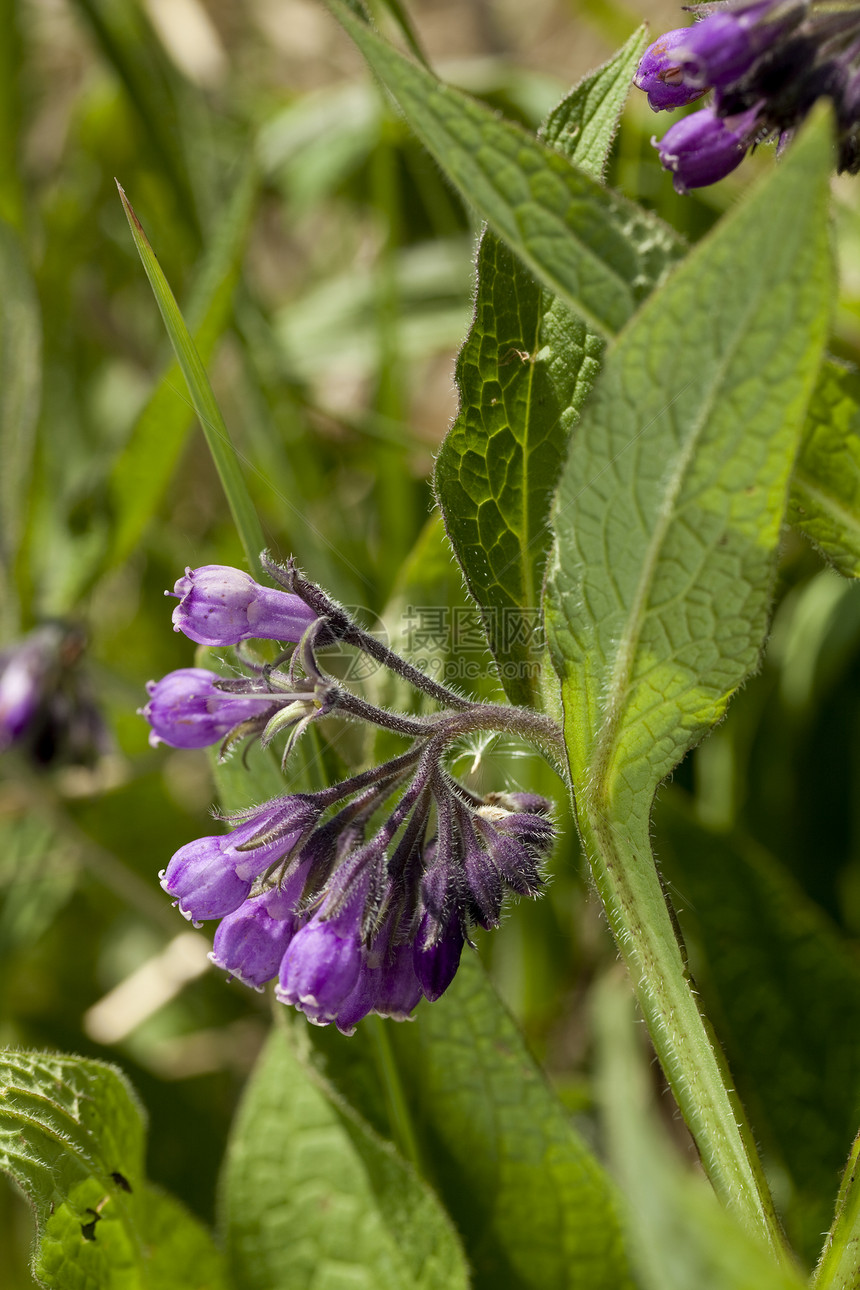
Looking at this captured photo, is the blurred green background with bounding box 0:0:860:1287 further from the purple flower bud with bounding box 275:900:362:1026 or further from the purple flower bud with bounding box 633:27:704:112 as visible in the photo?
the purple flower bud with bounding box 633:27:704:112

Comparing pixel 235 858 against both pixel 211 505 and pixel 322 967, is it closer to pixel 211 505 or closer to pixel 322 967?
pixel 322 967

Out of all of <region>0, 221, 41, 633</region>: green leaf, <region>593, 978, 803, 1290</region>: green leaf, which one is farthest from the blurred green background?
<region>593, 978, 803, 1290</region>: green leaf

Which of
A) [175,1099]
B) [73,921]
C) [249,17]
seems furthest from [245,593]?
[249,17]

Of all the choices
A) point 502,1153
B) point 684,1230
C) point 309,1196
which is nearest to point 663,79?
point 684,1230

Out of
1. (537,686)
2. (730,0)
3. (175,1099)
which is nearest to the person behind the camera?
(730,0)

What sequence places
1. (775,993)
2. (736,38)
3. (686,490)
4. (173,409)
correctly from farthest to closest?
1. (173,409)
2. (775,993)
3. (736,38)
4. (686,490)

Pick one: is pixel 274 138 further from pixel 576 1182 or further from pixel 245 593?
pixel 576 1182
